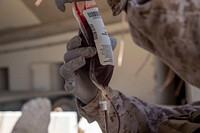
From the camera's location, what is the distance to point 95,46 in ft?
2.75

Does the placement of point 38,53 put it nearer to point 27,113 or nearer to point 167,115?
point 27,113

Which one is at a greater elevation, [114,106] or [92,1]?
[92,1]

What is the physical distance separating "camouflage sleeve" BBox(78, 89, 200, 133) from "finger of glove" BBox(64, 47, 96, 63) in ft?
0.41

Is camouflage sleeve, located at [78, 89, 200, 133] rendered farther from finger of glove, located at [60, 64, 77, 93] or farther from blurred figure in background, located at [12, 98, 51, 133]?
blurred figure in background, located at [12, 98, 51, 133]

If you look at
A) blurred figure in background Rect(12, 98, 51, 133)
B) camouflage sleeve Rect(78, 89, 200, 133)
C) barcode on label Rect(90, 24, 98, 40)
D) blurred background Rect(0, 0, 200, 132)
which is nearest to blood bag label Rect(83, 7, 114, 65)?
barcode on label Rect(90, 24, 98, 40)

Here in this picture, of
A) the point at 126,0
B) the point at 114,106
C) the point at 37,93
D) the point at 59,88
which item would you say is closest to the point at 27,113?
the point at 114,106

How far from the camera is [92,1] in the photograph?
0.84 metres

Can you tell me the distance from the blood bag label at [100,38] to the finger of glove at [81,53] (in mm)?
18

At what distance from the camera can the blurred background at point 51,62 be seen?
322 centimetres

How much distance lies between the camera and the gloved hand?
0.84m

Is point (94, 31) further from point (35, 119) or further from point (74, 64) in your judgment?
point (35, 119)

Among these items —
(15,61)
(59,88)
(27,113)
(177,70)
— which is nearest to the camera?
(177,70)

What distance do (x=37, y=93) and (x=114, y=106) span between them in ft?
10.6

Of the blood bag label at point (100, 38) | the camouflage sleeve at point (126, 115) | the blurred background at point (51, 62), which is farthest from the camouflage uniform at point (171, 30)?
the blurred background at point (51, 62)
